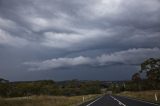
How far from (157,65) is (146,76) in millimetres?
5075

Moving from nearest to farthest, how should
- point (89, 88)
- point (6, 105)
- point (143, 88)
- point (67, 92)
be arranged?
point (6, 105) → point (143, 88) → point (67, 92) → point (89, 88)

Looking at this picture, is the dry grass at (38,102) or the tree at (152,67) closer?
the dry grass at (38,102)

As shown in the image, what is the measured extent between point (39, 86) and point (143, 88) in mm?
53317

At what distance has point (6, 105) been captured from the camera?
32.7 metres

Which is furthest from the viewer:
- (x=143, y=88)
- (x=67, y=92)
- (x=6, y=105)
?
(x=67, y=92)

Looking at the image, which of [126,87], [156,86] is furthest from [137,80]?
[126,87]

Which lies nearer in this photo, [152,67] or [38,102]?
[38,102]

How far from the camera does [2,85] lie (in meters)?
123

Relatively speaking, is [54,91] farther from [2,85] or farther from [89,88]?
[89,88]

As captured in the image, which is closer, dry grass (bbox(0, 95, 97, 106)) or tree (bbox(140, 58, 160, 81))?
dry grass (bbox(0, 95, 97, 106))

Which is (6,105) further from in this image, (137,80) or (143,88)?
(143,88)

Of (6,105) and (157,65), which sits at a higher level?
(157,65)

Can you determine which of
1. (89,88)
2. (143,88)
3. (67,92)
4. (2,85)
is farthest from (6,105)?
(89,88)

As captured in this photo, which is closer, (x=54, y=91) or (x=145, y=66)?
(x=145, y=66)
